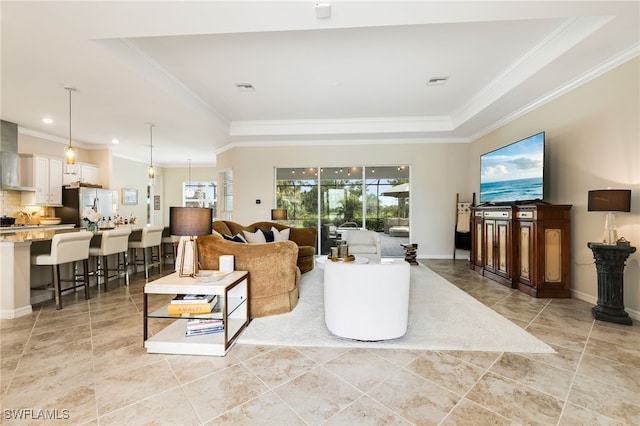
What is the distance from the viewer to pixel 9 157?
17.8 feet

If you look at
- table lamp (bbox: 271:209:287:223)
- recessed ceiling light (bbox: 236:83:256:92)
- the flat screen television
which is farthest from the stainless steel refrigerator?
the flat screen television

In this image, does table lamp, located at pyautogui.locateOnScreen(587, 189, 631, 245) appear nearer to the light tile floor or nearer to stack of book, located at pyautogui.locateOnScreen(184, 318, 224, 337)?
the light tile floor

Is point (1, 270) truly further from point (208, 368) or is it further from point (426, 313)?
point (426, 313)

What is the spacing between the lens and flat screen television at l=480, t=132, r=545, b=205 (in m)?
4.12

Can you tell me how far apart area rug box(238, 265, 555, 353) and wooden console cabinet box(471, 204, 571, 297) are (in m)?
1.03

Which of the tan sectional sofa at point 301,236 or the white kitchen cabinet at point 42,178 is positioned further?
the white kitchen cabinet at point 42,178

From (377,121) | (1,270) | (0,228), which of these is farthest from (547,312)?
(0,228)

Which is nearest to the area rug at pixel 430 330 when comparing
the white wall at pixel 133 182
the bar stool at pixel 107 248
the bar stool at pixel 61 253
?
the bar stool at pixel 61 253

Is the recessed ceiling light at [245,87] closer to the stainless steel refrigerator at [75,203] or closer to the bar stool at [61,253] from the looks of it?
the bar stool at [61,253]

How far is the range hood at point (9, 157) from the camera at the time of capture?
531cm

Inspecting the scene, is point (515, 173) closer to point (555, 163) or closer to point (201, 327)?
point (555, 163)

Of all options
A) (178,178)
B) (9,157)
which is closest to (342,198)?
(9,157)

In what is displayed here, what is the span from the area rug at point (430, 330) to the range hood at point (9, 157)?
19.3 ft

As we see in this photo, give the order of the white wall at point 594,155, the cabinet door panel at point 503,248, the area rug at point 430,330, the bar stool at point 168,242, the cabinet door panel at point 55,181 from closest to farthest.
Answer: the area rug at point 430,330 → the white wall at point 594,155 → the cabinet door panel at point 503,248 → the bar stool at point 168,242 → the cabinet door panel at point 55,181
